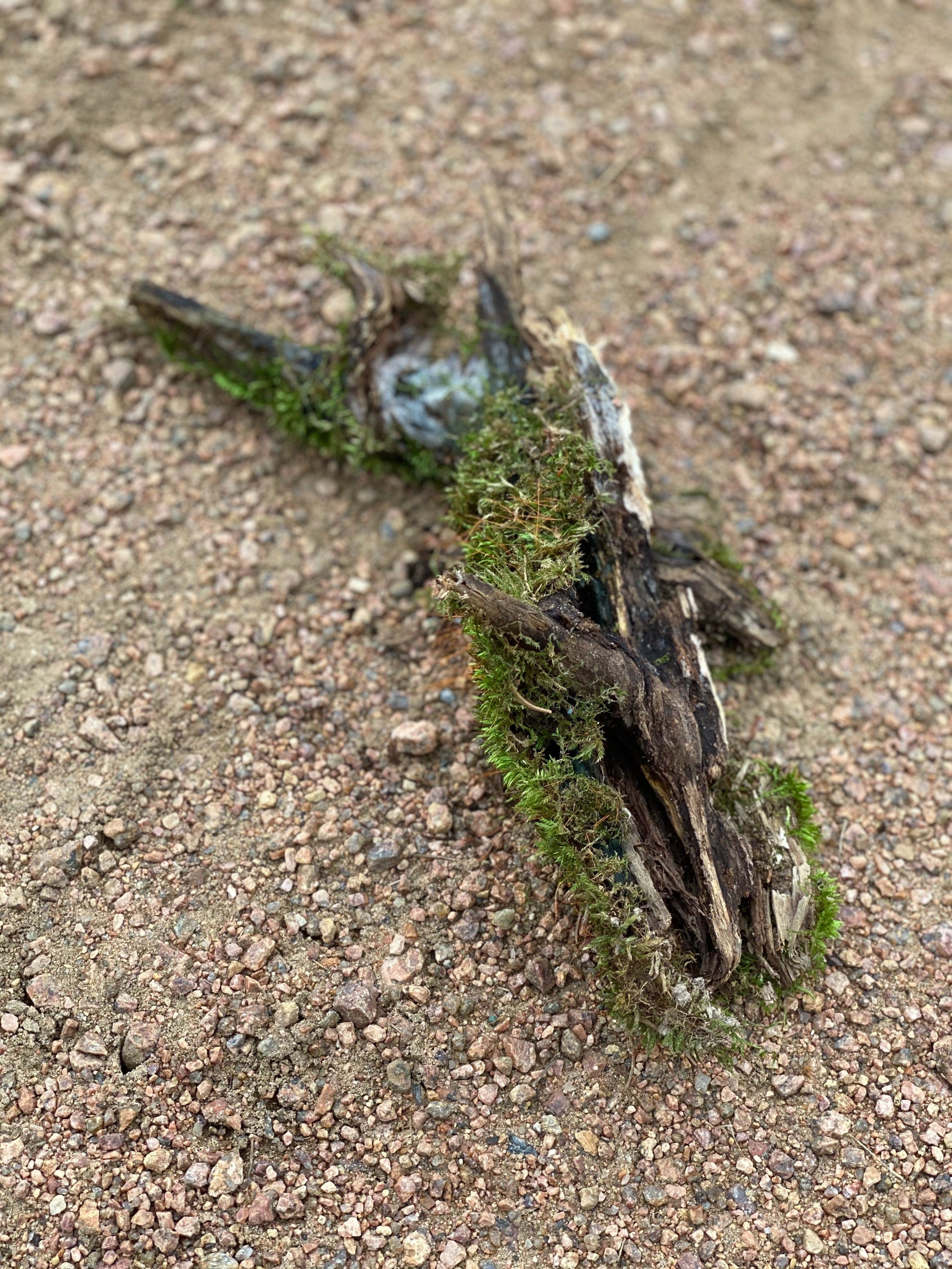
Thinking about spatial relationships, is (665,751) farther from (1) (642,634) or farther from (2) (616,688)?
(1) (642,634)

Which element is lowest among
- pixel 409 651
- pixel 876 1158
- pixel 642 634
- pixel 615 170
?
pixel 876 1158

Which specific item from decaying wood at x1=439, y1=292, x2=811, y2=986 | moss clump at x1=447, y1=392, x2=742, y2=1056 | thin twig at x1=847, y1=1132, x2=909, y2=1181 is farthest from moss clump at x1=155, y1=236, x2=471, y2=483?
thin twig at x1=847, y1=1132, x2=909, y2=1181

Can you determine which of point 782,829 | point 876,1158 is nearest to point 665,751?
point 782,829

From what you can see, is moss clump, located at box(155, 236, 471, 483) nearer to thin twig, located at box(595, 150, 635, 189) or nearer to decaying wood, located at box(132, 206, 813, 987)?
decaying wood, located at box(132, 206, 813, 987)


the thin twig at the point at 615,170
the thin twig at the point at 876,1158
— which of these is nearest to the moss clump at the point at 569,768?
the thin twig at the point at 876,1158

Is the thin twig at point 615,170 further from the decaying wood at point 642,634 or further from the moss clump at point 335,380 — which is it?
the decaying wood at point 642,634

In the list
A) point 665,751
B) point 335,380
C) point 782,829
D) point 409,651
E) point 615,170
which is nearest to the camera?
point 665,751
